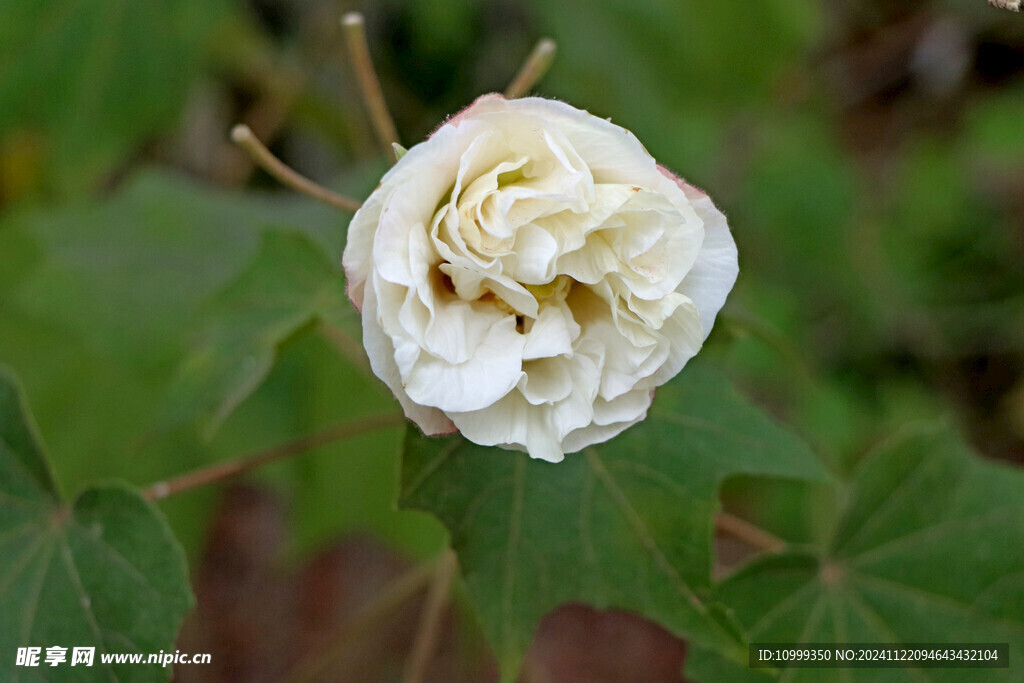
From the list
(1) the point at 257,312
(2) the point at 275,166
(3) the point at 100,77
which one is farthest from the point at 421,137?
(2) the point at 275,166

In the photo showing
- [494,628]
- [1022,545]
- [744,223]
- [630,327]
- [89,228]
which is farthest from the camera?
[744,223]

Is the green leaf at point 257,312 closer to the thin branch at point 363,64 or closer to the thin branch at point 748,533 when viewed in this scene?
the thin branch at point 363,64

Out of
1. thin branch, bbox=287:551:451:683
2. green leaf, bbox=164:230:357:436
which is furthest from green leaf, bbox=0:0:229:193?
thin branch, bbox=287:551:451:683

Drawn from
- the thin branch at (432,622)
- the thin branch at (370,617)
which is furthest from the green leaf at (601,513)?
the thin branch at (370,617)

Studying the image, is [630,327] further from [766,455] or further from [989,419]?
[989,419]

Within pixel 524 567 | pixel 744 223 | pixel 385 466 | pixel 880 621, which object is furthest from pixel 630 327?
pixel 744 223

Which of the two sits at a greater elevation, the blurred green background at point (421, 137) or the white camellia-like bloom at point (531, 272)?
the white camellia-like bloom at point (531, 272)
